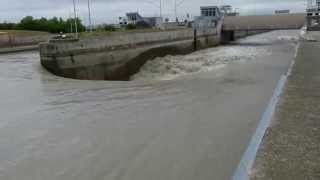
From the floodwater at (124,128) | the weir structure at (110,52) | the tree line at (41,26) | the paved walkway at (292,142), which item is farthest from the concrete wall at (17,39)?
the paved walkway at (292,142)

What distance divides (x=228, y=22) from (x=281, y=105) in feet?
245

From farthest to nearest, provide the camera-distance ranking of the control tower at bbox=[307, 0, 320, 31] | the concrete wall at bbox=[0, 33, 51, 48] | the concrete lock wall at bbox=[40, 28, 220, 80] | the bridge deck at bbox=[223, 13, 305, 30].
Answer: the control tower at bbox=[307, 0, 320, 31] < the bridge deck at bbox=[223, 13, 305, 30] < the concrete wall at bbox=[0, 33, 51, 48] < the concrete lock wall at bbox=[40, 28, 220, 80]

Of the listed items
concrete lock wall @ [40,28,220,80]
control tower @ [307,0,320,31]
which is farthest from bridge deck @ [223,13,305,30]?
concrete lock wall @ [40,28,220,80]

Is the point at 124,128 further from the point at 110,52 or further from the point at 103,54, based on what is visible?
the point at 110,52

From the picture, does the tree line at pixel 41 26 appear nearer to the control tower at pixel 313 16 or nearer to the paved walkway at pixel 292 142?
the control tower at pixel 313 16

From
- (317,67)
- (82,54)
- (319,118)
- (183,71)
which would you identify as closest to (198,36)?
(183,71)

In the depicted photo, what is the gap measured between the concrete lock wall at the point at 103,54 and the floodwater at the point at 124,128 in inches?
131

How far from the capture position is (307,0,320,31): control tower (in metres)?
86.0

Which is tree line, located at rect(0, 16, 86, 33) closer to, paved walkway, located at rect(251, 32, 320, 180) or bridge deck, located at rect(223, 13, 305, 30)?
bridge deck, located at rect(223, 13, 305, 30)

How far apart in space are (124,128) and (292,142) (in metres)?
6.06

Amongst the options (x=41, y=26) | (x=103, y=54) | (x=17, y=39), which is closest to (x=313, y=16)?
(x=41, y=26)

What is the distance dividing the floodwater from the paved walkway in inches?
53.1

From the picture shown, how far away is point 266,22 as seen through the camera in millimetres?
80250

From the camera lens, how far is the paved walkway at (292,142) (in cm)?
609
